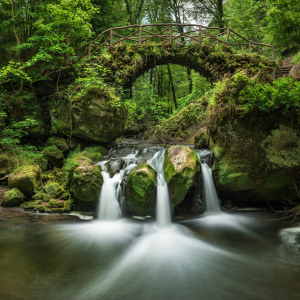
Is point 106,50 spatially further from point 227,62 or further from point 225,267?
point 225,267

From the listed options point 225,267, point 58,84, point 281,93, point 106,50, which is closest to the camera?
point 225,267

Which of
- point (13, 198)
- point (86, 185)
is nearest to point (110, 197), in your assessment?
point (86, 185)

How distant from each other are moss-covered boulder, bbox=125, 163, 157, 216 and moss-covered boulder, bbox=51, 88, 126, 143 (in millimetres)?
3067

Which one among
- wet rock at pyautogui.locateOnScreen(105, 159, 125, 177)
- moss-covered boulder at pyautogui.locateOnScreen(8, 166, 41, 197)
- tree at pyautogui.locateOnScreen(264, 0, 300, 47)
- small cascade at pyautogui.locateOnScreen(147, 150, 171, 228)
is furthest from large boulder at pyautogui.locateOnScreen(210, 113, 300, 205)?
tree at pyautogui.locateOnScreen(264, 0, 300, 47)

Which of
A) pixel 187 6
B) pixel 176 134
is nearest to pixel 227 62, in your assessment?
pixel 176 134

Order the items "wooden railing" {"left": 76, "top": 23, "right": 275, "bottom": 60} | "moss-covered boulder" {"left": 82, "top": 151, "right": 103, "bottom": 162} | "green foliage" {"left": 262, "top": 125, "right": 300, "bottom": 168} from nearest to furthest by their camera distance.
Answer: "green foliage" {"left": 262, "top": 125, "right": 300, "bottom": 168}, "moss-covered boulder" {"left": 82, "top": 151, "right": 103, "bottom": 162}, "wooden railing" {"left": 76, "top": 23, "right": 275, "bottom": 60}

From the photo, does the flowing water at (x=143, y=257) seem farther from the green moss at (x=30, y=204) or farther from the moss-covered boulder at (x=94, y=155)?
the moss-covered boulder at (x=94, y=155)

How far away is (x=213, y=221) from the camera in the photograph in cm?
575

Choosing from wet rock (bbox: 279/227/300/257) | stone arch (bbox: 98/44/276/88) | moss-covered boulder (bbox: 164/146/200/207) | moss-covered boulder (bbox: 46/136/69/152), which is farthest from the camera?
stone arch (bbox: 98/44/276/88)

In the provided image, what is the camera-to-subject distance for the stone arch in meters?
10.5

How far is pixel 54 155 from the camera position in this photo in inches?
317

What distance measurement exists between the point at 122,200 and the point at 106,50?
7.84 meters

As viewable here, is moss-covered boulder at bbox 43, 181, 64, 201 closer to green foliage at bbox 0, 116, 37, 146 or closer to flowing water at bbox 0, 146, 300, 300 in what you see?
flowing water at bbox 0, 146, 300, 300

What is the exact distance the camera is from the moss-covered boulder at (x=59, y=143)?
8414 mm
